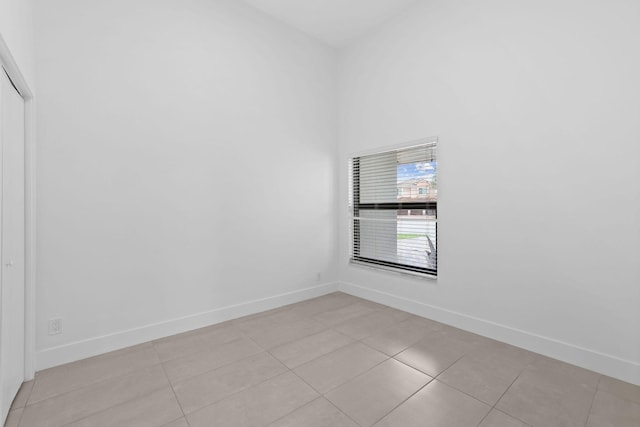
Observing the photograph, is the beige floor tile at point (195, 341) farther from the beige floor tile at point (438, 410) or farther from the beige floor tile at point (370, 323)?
the beige floor tile at point (438, 410)

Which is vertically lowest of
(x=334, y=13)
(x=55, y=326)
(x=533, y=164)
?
(x=55, y=326)

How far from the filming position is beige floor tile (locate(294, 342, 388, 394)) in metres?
2.07

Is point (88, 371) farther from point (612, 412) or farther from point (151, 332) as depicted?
point (612, 412)

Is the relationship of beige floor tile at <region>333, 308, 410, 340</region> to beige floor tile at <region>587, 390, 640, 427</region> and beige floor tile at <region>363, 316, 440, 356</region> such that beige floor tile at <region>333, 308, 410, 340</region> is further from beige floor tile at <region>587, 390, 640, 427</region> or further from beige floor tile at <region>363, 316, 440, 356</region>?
beige floor tile at <region>587, 390, 640, 427</region>

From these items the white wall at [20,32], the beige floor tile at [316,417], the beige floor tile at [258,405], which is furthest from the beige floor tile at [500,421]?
the white wall at [20,32]

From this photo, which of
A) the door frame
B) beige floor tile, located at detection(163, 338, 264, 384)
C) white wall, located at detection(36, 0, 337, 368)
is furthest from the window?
the door frame

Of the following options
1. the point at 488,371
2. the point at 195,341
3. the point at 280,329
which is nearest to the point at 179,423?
the point at 195,341

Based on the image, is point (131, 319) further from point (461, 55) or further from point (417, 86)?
point (461, 55)

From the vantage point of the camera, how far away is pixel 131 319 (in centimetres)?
263

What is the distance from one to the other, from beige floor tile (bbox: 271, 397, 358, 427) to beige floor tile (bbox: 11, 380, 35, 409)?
5.37 feet

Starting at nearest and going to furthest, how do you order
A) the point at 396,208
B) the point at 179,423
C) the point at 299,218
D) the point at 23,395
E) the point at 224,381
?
the point at 179,423
the point at 23,395
the point at 224,381
the point at 396,208
the point at 299,218

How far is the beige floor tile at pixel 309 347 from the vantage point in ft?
7.80

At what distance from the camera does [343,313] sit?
3396 millimetres

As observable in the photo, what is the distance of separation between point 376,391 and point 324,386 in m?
0.35
